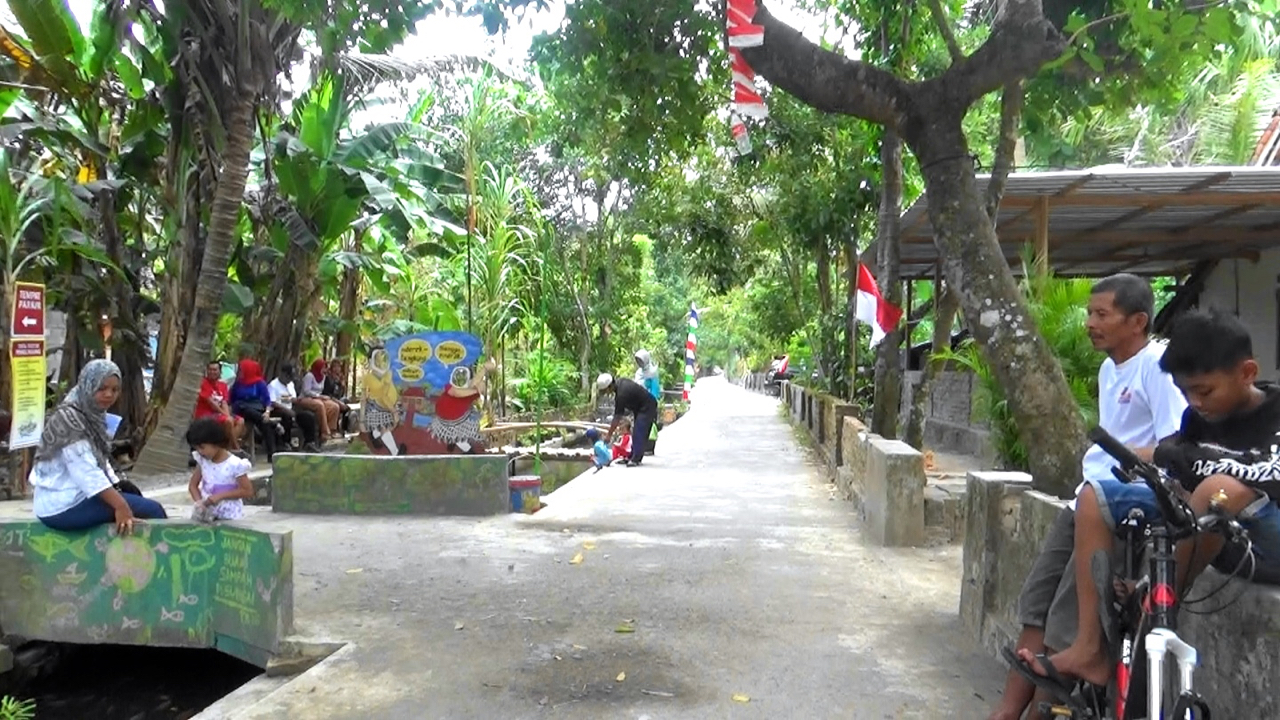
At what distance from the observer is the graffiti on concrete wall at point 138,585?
5.47m

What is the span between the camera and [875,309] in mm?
10883

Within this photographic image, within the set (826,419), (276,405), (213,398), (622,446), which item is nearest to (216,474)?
(213,398)

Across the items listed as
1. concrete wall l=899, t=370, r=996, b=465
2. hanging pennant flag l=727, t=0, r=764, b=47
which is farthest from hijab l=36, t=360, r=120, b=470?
concrete wall l=899, t=370, r=996, b=465

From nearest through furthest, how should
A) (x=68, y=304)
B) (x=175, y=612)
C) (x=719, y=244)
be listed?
1. (x=175, y=612)
2. (x=68, y=304)
3. (x=719, y=244)

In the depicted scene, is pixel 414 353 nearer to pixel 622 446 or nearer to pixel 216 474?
pixel 216 474

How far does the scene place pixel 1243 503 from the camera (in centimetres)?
275

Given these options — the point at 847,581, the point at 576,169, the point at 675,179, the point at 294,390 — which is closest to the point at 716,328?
the point at 576,169

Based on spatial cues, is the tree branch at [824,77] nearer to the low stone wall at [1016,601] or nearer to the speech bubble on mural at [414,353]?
the low stone wall at [1016,601]

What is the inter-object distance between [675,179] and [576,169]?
565cm

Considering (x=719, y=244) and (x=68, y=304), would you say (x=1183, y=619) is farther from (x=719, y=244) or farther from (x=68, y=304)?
(x=719, y=244)

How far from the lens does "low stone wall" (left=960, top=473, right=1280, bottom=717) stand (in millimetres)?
3004

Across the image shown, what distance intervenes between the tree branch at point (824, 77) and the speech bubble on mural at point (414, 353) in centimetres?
568

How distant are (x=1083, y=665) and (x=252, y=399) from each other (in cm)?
1153

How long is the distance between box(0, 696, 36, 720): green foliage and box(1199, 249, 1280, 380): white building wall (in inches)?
587
